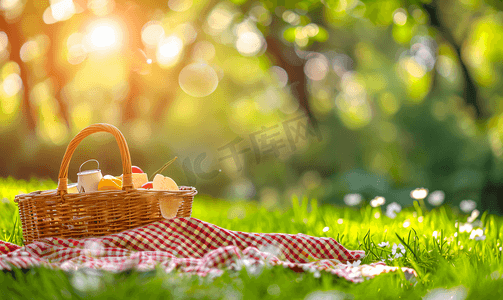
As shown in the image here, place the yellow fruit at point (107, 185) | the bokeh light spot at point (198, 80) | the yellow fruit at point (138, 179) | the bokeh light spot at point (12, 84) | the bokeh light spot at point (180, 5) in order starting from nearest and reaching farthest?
the yellow fruit at point (107, 185) < the yellow fruit at point (138, 179) < the bokeh light spot at point (180, 5) < the bokeh light spot at point (198, 80) < the bokeh light spot at point (12, 84)

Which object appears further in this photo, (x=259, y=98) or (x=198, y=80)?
(x=259, y=98)

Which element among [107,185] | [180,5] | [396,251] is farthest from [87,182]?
[180,5]

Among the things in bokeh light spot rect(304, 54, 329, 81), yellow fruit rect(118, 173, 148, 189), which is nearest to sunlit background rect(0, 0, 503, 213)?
bokeh light spot rect(304, 54, 329, 81)

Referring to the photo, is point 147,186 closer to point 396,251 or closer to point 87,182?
point 87,182

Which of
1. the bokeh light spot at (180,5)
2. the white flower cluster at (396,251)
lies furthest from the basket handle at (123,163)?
the bokeh light spot at (180,5)

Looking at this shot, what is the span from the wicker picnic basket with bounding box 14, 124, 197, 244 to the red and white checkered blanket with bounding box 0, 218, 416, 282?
10 cm

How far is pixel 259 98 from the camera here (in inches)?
263

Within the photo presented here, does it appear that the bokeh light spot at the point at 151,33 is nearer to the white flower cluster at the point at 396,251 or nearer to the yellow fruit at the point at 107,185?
the yellow fruit at the point at 107,185

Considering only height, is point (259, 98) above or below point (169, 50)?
below

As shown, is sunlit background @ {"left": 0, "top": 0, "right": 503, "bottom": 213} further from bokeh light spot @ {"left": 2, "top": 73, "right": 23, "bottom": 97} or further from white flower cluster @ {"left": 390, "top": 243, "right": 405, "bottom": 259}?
white flower cluster @ {"left": 390, "top": 243, "right": 405, "bottom": 259}

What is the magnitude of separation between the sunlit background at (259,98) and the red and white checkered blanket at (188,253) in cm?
281

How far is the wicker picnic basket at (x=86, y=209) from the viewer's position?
1.98 meters

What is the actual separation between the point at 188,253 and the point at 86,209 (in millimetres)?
513

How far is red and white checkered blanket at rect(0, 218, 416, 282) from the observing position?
1.52 m
